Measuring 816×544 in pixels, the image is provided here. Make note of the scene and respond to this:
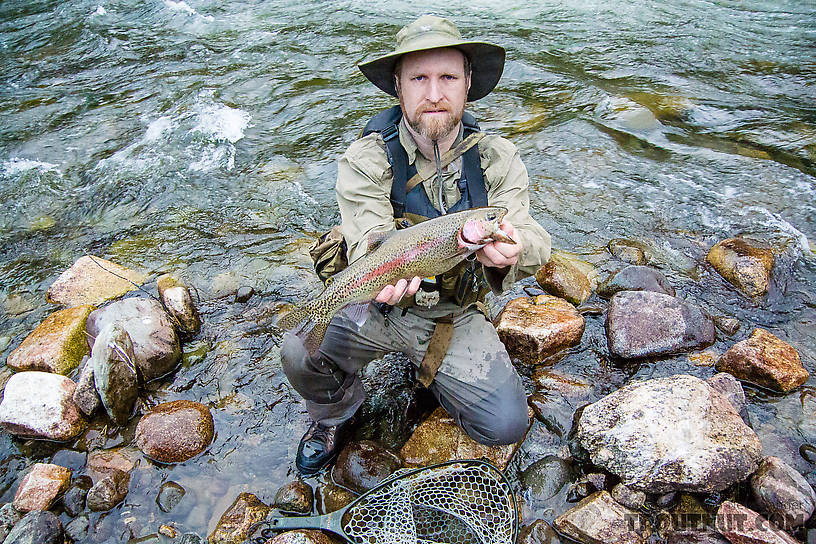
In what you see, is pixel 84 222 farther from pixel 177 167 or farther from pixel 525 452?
pixel 525 452

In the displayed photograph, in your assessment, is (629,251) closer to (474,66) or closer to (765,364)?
(765,364)

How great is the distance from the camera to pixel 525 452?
4203mm

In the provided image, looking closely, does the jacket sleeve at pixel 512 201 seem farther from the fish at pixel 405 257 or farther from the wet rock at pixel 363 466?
the wet rock at pixel 363 466

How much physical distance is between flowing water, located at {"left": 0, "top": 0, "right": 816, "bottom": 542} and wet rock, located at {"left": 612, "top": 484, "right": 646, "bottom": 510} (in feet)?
1.60

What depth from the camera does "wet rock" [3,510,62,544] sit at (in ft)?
11.9

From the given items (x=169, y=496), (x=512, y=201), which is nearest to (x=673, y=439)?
(x=512, y=201)

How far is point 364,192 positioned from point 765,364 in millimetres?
3383

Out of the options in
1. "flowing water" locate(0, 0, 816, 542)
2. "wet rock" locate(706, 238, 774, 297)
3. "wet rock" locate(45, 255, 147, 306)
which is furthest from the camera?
"wet rock" locate(45, 255, 147, 306)

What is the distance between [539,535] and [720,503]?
3.92ft

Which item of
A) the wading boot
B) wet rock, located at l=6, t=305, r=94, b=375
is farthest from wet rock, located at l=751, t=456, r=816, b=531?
wet rock, located at l=6, t=305, r=94, b=375

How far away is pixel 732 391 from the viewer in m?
4.23

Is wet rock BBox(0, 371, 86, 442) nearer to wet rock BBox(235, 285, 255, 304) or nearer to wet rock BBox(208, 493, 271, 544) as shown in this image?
wet rock BBox(208, 493, 271, 544)

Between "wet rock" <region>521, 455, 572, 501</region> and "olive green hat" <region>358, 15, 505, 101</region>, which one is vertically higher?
"olive green hat" <region>358, 15, 505, 101</region>

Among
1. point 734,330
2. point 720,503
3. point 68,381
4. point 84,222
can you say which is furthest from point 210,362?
point 734,330
